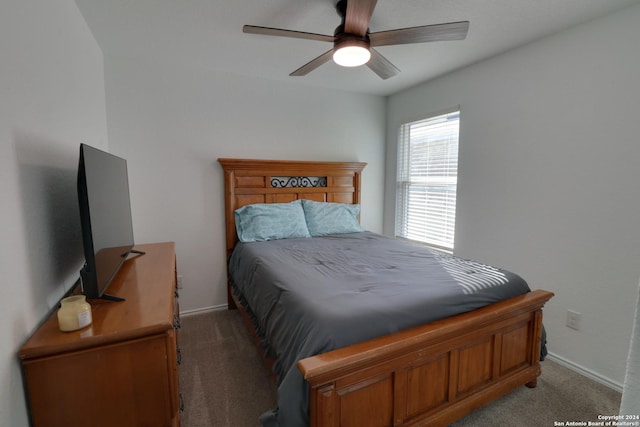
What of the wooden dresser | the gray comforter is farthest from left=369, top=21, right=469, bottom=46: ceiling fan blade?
the wooden dresser

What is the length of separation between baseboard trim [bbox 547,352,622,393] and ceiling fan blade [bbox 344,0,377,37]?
270cm

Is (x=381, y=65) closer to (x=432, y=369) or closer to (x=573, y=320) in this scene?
(x=432, y=369)

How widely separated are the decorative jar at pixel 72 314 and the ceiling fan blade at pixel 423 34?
6.28ft

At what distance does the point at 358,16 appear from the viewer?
158 cm

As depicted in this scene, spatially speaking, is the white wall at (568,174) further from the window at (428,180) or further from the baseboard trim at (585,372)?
the window at (428,180)

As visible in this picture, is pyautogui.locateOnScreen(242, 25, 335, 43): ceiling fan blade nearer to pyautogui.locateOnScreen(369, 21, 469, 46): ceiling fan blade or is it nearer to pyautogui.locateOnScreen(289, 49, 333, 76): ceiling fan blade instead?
pyautogui.locateOnScreen(289, 49, 333, 76): ceiling fan blade

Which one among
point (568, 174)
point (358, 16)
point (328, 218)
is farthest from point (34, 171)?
point (568, 174)

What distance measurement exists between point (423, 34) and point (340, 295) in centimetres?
153

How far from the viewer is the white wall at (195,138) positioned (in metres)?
2.71

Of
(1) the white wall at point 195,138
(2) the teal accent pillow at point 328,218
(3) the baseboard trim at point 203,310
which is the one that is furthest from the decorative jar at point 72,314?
(2) the teal accent pillow at point 328,218

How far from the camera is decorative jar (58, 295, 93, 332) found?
41.2 inches

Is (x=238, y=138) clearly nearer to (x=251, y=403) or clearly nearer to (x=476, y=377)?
(x=251, y=403)

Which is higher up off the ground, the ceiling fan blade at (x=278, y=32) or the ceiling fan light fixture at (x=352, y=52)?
the ceiling fan blade at (x=278, y=32)

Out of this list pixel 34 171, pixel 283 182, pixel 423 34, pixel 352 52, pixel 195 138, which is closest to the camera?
pixel 34 171
